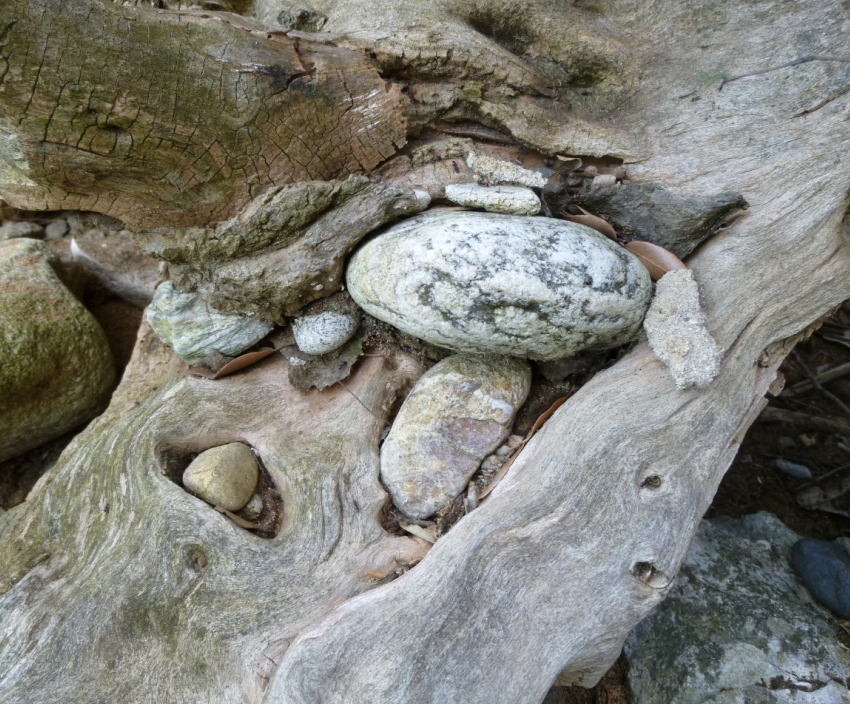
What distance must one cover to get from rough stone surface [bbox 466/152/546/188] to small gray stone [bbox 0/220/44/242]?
9.11ft

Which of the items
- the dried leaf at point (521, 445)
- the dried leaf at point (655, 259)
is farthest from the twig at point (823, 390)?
the dried leaf at point (521, 445)

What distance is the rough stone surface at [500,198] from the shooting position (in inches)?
81.8

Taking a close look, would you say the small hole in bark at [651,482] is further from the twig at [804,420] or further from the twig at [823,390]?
the twig at [823,390]

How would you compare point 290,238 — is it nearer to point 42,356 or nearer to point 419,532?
point 419,532

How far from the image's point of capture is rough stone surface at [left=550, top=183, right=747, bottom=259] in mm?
2232

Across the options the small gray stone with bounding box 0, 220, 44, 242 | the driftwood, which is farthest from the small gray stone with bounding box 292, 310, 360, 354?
the small gray stone with bounding box 0, 220, 44, 242

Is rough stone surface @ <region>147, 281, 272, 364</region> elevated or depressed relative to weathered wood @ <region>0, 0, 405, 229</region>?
depressed

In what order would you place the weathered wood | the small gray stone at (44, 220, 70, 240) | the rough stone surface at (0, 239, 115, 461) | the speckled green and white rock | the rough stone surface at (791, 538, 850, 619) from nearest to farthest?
the weathered wood
the speckled green and white rock
the rough stone surface at (0, 239, 115, 461)
the rough stone surface at (791, 538, 850, 619)
the small gray stone at (44, 220, 70, 240)

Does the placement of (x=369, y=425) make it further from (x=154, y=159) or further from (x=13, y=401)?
(x=13, y=401)

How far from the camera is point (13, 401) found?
2.62 metres

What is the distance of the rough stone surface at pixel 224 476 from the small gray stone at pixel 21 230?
2.15 metres

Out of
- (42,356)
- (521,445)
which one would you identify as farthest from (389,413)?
(42,356)

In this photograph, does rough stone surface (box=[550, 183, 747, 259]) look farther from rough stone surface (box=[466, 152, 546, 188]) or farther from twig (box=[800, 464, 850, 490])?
twig (box=[800, 464, 850, 490])

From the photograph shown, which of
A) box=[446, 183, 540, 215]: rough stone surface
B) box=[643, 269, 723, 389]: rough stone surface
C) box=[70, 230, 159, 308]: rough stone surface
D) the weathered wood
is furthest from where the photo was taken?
box=[70, 230, 159, 308]: rough stone surface
